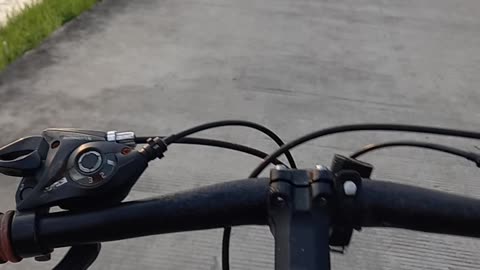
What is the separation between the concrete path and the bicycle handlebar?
1.55 meters

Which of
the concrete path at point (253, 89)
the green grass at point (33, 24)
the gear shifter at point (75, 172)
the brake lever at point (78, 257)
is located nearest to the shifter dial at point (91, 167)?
the gear shifter at point (75, 172)

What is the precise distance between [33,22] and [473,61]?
2826mm

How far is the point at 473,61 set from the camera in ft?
15.2

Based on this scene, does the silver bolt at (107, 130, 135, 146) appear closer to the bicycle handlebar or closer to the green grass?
the bicycle handlebar

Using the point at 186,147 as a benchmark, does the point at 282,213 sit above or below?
above

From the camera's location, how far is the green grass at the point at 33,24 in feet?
13.7

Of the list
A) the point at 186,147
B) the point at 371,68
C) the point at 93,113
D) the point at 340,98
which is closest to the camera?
the point at 186,147

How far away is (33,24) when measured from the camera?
4.66 m

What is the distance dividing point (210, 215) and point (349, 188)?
0.16m

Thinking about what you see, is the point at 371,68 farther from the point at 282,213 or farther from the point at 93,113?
the point at 282,213

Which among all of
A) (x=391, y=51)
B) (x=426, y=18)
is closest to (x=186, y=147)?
(x=391, y=51)

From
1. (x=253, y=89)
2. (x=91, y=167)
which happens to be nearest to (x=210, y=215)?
(x=91, y=167)

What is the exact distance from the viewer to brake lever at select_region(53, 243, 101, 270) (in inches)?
35.2

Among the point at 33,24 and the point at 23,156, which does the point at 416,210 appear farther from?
the point at 33,24
